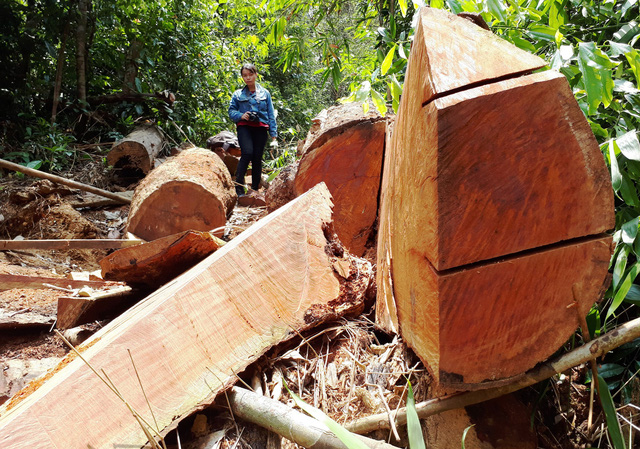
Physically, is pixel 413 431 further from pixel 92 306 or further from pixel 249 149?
pixel 249 149

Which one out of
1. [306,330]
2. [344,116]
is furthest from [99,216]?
[306,330]

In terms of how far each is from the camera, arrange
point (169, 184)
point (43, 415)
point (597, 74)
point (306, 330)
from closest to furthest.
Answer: point (43, 415) → point (597, 74) → point (306, 330) → point (169, 184)

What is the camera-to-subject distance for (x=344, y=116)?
2.38 m

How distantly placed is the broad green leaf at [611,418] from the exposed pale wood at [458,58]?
29.0 inches

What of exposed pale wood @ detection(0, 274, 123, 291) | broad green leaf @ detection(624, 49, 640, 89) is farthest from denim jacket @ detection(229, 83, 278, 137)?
broad green leaf @ detection(624, 49, 640, 89)

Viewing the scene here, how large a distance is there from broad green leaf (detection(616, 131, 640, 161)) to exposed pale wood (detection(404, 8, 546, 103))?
412 mm

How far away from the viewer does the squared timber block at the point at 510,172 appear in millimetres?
871

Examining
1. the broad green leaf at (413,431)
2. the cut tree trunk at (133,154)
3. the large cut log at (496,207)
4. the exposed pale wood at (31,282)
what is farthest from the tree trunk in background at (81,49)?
the broad green leaf at (413,431)

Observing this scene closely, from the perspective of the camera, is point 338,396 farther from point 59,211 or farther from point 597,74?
point 59,211

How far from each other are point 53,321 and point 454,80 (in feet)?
7.27

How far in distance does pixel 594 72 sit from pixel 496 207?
1.81ft

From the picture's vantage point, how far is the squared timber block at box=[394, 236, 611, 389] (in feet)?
3.11

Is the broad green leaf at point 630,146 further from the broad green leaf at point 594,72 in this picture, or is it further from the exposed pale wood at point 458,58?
the exposed pale wood at point 458,58

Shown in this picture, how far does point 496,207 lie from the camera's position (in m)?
0.91
